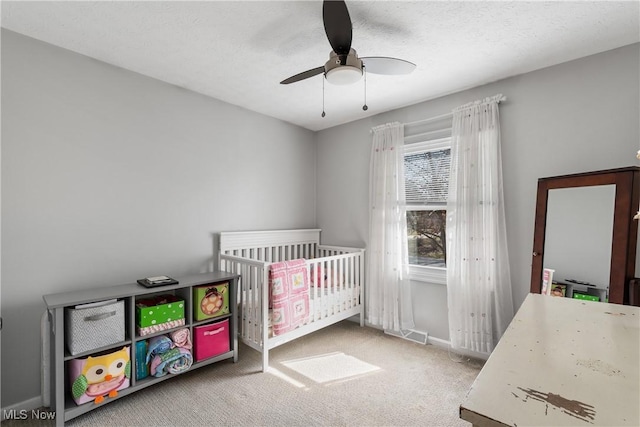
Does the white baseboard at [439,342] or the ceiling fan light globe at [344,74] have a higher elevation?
the ceiling fan light globe at [344,74]

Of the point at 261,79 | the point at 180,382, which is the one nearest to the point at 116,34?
the point at 261,79

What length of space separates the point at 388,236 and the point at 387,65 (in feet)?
5.99

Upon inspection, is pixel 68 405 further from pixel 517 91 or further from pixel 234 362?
pixel 517 91

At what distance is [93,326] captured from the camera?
1934mm

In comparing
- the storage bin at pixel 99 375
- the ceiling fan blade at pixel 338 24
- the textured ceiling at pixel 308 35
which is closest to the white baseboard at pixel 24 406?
the storage bin at pixel 99 375

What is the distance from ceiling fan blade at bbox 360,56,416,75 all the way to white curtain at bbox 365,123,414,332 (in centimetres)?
134

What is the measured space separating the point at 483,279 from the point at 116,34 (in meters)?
3.26

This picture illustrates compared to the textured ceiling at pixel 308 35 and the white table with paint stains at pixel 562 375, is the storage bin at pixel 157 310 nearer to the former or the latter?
the textured ceiling at pixel 308 35

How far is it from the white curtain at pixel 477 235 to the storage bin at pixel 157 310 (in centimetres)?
231

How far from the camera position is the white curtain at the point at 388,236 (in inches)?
125

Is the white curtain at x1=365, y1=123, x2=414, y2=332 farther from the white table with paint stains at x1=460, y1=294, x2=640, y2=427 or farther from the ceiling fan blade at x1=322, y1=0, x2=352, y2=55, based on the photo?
the white table with paint stains at x1=460, y1=294, x2=640, y2=427

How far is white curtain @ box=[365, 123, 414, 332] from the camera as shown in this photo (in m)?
3.18

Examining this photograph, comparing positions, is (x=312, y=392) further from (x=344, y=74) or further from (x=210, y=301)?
(x=344, y=74)

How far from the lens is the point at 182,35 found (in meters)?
1.98
